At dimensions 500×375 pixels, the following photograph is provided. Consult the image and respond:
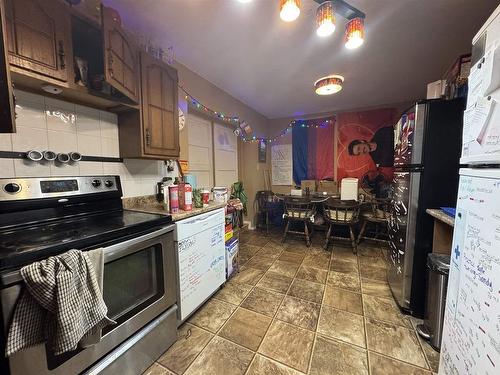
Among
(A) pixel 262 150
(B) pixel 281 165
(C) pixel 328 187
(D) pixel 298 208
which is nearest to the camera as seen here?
(D) pixel 298 208

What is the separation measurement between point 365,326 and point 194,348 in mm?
1239

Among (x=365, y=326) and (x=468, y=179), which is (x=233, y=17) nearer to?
(x=468, y=179)

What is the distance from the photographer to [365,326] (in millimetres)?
1513

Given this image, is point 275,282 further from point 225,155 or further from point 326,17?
point 326,17

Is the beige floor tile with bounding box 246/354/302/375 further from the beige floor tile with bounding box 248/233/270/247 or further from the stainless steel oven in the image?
the beige floor tile with bounding box 248/233/270/247

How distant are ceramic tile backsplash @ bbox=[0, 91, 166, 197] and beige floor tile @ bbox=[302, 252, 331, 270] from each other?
6.74 feet

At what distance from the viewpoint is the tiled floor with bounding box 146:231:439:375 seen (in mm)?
1212

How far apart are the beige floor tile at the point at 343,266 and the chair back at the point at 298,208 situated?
2.41 ft

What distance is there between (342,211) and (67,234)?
296cm

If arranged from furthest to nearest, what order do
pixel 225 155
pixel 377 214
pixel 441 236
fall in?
pixel 225 155
pixel 377 214
pixel 441 236

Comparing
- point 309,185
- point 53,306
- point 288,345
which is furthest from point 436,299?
point 309,185

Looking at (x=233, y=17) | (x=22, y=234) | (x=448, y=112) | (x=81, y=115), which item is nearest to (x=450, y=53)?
(x=448, y=112)

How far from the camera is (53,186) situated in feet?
3.87

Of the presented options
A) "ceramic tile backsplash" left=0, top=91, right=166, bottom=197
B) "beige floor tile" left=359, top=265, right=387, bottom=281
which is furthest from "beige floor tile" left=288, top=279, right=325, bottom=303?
"ceramic tile backsplash" left=0, top=91, right=166, bottom=197
